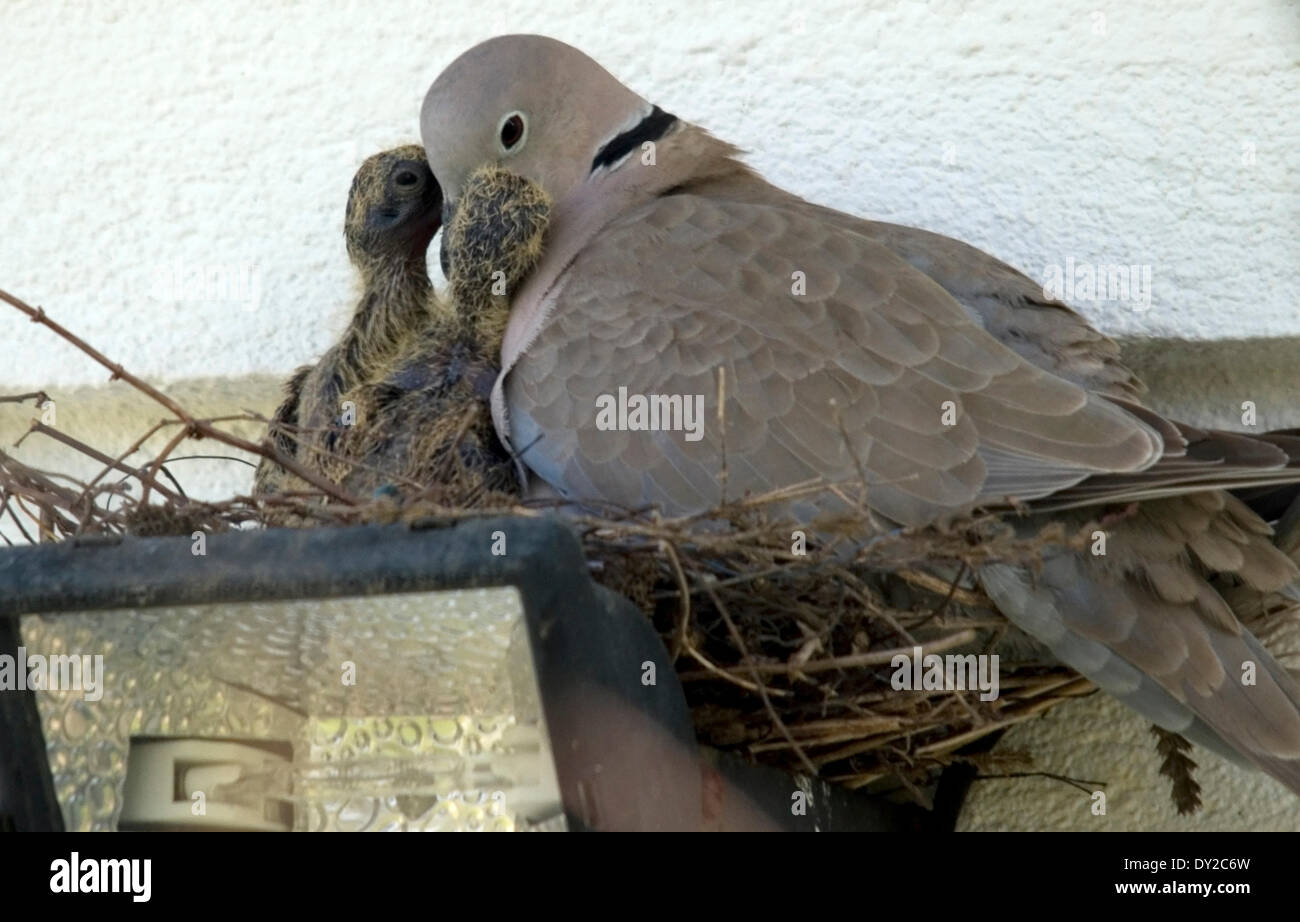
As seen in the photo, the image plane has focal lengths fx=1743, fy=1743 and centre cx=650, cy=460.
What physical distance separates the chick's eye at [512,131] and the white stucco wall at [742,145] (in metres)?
0.24

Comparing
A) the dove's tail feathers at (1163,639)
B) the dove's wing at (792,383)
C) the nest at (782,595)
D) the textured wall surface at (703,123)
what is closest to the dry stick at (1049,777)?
the nest at (782,595)

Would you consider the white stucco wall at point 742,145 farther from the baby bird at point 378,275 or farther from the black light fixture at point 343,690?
the black light fixture at point 343,690

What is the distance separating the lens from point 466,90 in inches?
89.5

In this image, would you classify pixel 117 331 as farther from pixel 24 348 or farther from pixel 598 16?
pixel 598 16

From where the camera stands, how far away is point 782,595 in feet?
5.32

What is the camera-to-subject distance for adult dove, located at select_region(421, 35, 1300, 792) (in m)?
1.68

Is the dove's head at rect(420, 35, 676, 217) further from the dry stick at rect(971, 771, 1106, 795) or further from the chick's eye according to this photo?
the dry stick at rect(971, 771, 1106, 795)

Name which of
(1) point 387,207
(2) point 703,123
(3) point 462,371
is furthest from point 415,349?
(2) point 703,123

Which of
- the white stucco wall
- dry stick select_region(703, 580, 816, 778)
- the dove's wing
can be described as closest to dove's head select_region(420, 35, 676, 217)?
the white stucco wall

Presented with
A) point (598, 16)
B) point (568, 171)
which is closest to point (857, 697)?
point (568, 171)

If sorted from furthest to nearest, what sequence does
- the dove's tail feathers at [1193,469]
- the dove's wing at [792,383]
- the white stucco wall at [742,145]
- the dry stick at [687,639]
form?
the white stucco wall at [742,145] → the dove's wing at [792,383] → the dove's tail feathers at [1193,469] → the dry stick at [687,639]

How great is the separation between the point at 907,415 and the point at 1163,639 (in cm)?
34

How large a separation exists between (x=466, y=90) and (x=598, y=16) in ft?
1.16

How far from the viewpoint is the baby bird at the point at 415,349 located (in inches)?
80.9
